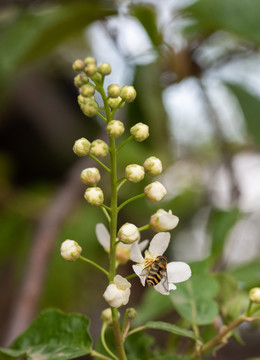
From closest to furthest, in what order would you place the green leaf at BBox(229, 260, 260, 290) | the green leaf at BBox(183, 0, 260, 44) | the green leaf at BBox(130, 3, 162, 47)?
the green leaf at BBox(229, 260, 260, 290) < the green leaf at BBox(183, 0, 260, 44) < the green leaf at BBox(130, 3, 162, 47)

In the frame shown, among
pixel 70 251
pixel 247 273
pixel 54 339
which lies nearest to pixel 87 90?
pixel 70 251

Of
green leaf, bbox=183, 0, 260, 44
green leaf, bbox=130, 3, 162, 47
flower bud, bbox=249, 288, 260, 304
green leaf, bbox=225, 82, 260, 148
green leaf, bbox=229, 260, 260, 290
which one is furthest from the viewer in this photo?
green leaf, bbox=225, 82, 260, 148

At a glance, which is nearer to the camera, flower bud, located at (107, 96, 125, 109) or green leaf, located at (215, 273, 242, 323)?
flower bud, located at (107, 96, 125, 109)

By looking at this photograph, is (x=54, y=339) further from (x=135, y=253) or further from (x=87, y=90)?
(x=87, y=90)

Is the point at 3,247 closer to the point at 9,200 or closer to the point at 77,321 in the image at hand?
the point at 9,200

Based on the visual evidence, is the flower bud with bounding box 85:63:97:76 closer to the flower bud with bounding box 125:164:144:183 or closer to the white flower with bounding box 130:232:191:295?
the flower bud with bounding box 125:164:144:183

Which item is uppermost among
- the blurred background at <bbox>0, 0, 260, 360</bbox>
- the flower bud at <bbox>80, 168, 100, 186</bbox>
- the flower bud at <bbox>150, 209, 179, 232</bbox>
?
the flower bud at <bbox>80, 168, 100, 186</bbox>

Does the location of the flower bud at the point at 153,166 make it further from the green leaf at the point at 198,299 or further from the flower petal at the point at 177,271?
the green leaf at the point at 198,299

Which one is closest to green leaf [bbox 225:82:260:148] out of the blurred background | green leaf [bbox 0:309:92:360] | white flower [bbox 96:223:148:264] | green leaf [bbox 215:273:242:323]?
the blurred background
